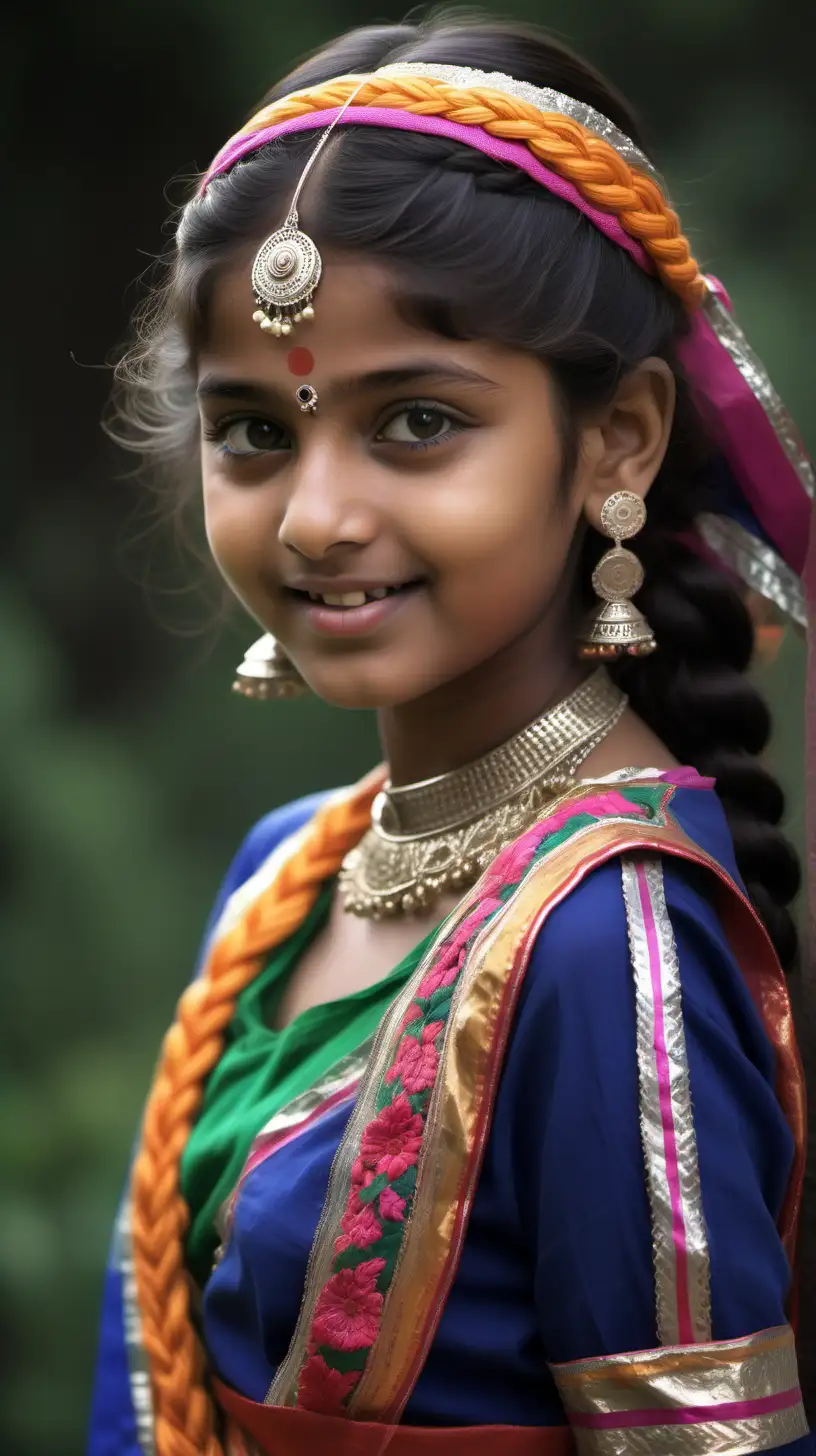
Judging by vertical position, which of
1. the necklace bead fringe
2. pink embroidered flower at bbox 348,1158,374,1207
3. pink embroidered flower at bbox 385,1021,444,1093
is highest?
the necklace bead fringe

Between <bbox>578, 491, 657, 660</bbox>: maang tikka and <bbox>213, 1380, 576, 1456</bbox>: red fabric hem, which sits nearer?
<bbox>213, 1380, 576, 1456</bbox>: red fabric hem

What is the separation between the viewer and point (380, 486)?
93 centimetres

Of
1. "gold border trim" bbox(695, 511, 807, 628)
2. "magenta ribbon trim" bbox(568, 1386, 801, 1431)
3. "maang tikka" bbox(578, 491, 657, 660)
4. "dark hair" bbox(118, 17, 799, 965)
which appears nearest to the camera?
"magenta ribbon trim" bbox(568, 1386, 801, 1431)

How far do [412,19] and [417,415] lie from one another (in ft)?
3.51

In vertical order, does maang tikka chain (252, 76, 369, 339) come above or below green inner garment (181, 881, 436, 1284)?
above

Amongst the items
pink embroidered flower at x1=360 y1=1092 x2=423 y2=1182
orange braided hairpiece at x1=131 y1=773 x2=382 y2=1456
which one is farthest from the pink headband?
pink embroidered flower at x1=360 y1=1092 x2=423 y2=1182

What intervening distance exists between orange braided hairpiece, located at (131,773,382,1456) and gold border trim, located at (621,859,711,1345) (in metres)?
0.43

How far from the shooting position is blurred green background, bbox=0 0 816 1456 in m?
1.78

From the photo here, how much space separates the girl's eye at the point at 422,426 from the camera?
3.04ft

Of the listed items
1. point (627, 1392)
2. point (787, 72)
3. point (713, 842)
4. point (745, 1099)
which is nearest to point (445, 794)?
point (713, 842)

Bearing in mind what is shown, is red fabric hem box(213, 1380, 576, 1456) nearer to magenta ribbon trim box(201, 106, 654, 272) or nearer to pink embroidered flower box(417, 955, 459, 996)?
pink embroidered flower box(417, 955, 459, 996)

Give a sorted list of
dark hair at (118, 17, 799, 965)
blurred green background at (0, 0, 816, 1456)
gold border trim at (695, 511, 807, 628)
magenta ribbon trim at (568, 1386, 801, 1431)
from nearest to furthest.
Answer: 1. magenta ribbon trim at (568, 1386, 801, 1431)
2. dark hair at (118, 17, 799, 965)
3. gold border trim at (695, 511, 807, 628)
4. blurred green background at (0, 0, 816, 1456)

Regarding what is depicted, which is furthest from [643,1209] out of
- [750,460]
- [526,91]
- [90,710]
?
[90,710]

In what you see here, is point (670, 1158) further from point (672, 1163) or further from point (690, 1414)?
point (690, 1414)
